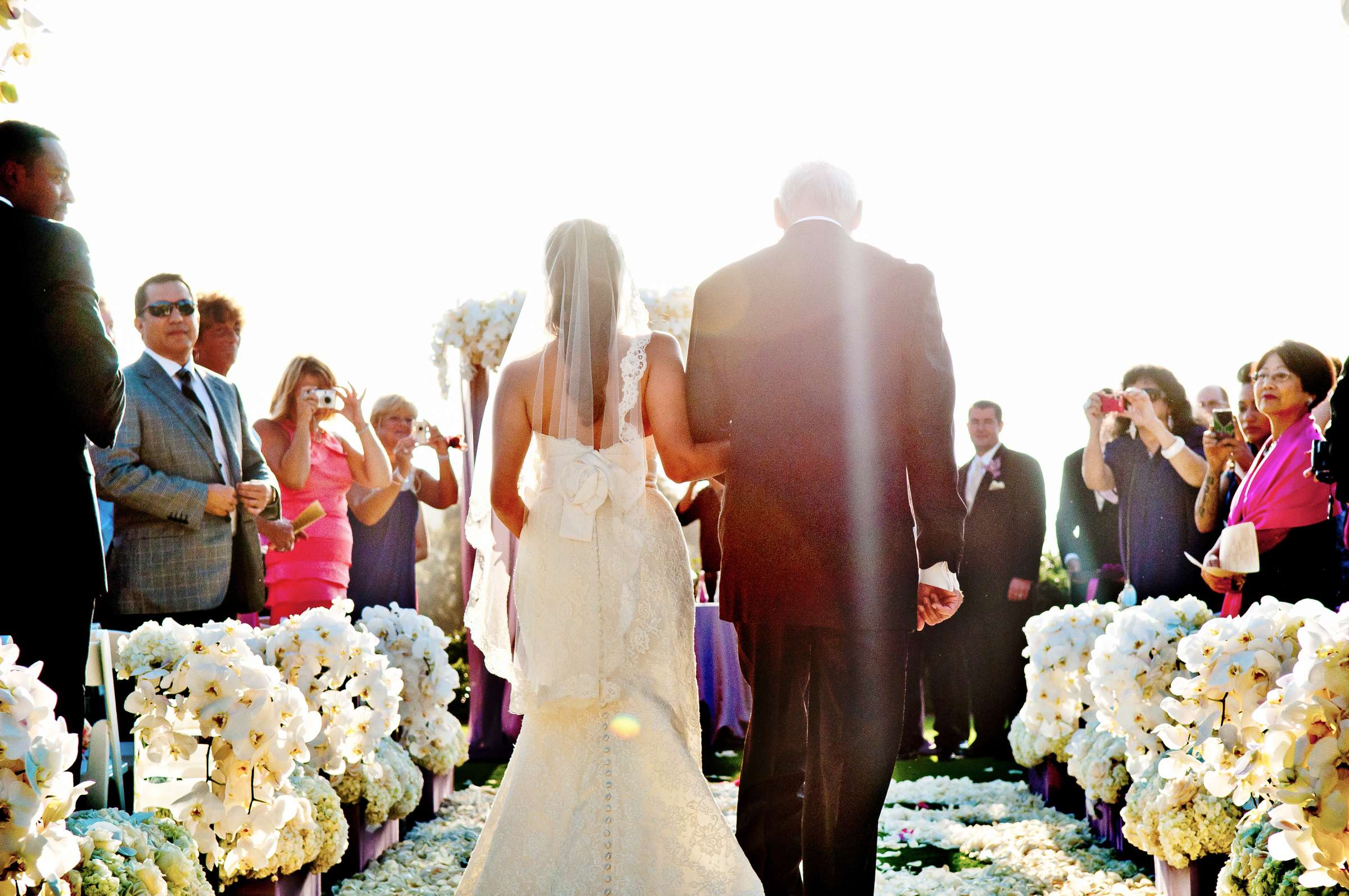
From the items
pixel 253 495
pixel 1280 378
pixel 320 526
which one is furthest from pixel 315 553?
pixel 1280 378

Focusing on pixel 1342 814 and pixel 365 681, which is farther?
pixel 365 681

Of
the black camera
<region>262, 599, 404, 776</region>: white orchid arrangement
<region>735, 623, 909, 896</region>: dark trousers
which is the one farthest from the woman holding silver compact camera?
the black camera

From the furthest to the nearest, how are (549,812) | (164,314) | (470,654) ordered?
1. (470,654)
2. (164,314)
3. (549,812)

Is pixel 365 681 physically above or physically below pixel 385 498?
below

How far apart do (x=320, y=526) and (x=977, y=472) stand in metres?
4.70

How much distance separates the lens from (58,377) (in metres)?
3.29

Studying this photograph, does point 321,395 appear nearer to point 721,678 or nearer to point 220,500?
point 220,500

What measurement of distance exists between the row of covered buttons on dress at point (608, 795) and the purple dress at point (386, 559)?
3.62m

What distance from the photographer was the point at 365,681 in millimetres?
4859

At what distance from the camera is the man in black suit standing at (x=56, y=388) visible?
3.24 meters

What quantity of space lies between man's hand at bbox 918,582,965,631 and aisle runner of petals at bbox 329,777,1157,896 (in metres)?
1.70

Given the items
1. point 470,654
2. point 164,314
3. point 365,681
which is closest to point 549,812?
point 365,681

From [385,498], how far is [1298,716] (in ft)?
17.3

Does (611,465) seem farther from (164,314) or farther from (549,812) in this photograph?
(164,314)
